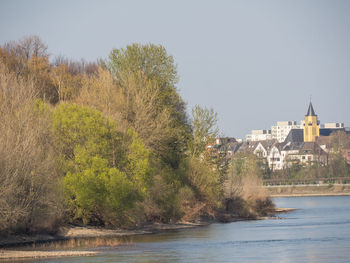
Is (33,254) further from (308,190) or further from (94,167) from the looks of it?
(308,190)

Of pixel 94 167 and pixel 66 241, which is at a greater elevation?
pixel 94 167

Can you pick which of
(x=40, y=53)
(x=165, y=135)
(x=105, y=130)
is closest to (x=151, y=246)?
(x=105, y=130)

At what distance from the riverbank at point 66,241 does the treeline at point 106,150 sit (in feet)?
2.70

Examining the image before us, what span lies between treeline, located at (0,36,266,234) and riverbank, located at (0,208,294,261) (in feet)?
2.70

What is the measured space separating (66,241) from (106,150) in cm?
962

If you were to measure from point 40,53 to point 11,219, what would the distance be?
43500 millimetres

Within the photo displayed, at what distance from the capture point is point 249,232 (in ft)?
193

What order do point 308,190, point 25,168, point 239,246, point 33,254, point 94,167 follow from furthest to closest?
1. point 308,190
2. point 94,167
3. point 239,246
4. point 25,168
5. point 33,254

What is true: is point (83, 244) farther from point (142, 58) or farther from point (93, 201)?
point (142, 58)

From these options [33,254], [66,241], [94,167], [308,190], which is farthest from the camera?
[308,190]

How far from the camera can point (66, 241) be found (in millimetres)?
49906

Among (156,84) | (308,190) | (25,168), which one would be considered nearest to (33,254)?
(25,168)

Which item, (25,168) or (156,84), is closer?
(25,168)

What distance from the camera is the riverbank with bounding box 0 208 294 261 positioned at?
4122 centimetres
